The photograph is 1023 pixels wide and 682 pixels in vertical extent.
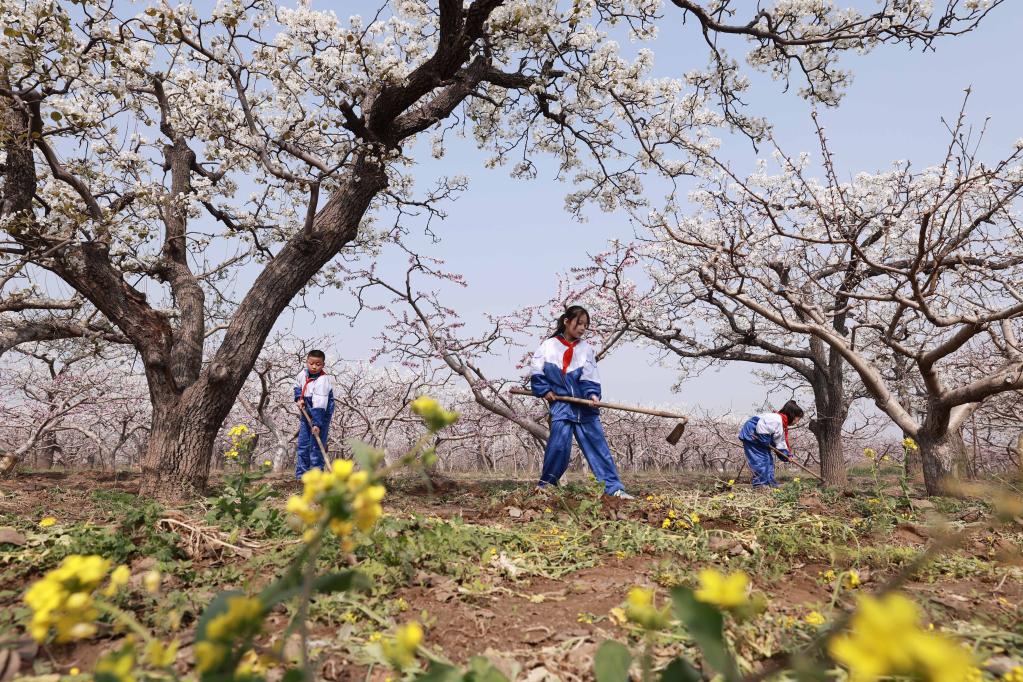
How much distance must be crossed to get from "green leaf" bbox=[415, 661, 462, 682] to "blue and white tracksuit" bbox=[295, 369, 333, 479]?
7406 millimetres

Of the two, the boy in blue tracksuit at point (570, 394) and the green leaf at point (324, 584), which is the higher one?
the boy in blue tracksuit at point (570, 394)

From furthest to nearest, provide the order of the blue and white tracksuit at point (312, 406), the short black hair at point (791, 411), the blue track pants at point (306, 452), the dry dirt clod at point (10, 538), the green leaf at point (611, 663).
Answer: the blue track pants at point (306, 452) → the blue and white tracksuit at point (312, 406) → the short black hair at point (791, 411) → the dry dirt clod at point (10, 538) → the green leaf at point (611, 663)

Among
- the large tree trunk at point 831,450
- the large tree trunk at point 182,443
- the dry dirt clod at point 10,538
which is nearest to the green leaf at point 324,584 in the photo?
the dry dirt clod at point 10,538

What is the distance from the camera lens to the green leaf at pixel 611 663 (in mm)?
1083

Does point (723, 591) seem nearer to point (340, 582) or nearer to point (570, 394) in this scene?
point (340, 582)

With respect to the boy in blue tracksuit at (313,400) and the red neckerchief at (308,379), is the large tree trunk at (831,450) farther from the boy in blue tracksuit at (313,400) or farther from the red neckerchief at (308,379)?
the red neckerchief at (308,379)

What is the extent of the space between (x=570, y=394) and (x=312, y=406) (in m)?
4.26

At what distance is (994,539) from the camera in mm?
3604

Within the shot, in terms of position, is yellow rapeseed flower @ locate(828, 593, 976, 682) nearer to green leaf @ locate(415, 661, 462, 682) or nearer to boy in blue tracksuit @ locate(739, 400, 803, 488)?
green leaf @ locate(415, 661, 462, 682)

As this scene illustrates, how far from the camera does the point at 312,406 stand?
823cm

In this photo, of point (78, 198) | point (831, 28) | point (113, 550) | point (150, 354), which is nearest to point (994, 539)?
point (113, 550)

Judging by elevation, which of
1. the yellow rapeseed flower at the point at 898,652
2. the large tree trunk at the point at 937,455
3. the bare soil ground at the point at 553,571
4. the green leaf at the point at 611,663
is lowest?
the bare soil ground at the point at 553,571

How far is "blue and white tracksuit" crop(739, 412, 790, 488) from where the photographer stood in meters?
7.95

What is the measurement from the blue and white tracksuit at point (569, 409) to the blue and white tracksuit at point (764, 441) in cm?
333
